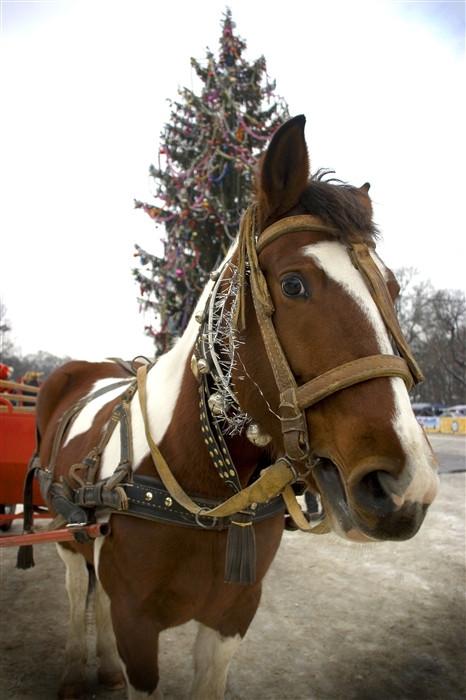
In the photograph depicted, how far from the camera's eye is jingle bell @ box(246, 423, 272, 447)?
1.62 m

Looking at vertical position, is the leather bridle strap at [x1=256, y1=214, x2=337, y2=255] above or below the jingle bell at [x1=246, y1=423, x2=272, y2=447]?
above

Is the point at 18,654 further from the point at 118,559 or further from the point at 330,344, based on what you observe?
the point at 330,344

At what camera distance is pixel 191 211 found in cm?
839

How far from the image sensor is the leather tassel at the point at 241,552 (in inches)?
67.1

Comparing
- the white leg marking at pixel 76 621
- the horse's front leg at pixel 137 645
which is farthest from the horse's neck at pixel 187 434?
the white leg marking at pixel 76 621

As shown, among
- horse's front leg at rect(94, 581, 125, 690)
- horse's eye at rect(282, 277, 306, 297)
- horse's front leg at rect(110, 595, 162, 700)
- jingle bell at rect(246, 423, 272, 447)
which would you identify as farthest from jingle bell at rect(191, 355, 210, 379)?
horse's front leg at rect(94, 581, 125, 690)

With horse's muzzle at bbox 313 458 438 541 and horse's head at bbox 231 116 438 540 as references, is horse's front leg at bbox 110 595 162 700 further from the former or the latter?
horse's muzzle at bbox 313 458 438 541

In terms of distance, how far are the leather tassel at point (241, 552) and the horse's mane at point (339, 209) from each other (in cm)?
108

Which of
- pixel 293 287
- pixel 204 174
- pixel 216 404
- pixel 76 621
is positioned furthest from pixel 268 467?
pixel 204 174

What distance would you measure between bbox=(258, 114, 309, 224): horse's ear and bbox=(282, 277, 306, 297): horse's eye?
0.29 meters

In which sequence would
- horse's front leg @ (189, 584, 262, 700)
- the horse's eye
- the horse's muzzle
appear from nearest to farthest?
the horse's muzzle < the horse's eye < horse's front leg @ (189, 584, 262, 700)

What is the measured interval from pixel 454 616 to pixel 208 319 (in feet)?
Result: 12.2

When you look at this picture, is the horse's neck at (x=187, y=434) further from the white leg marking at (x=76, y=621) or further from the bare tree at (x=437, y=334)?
the bare tree at (x=437, y=334)

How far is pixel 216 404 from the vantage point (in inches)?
67.1
